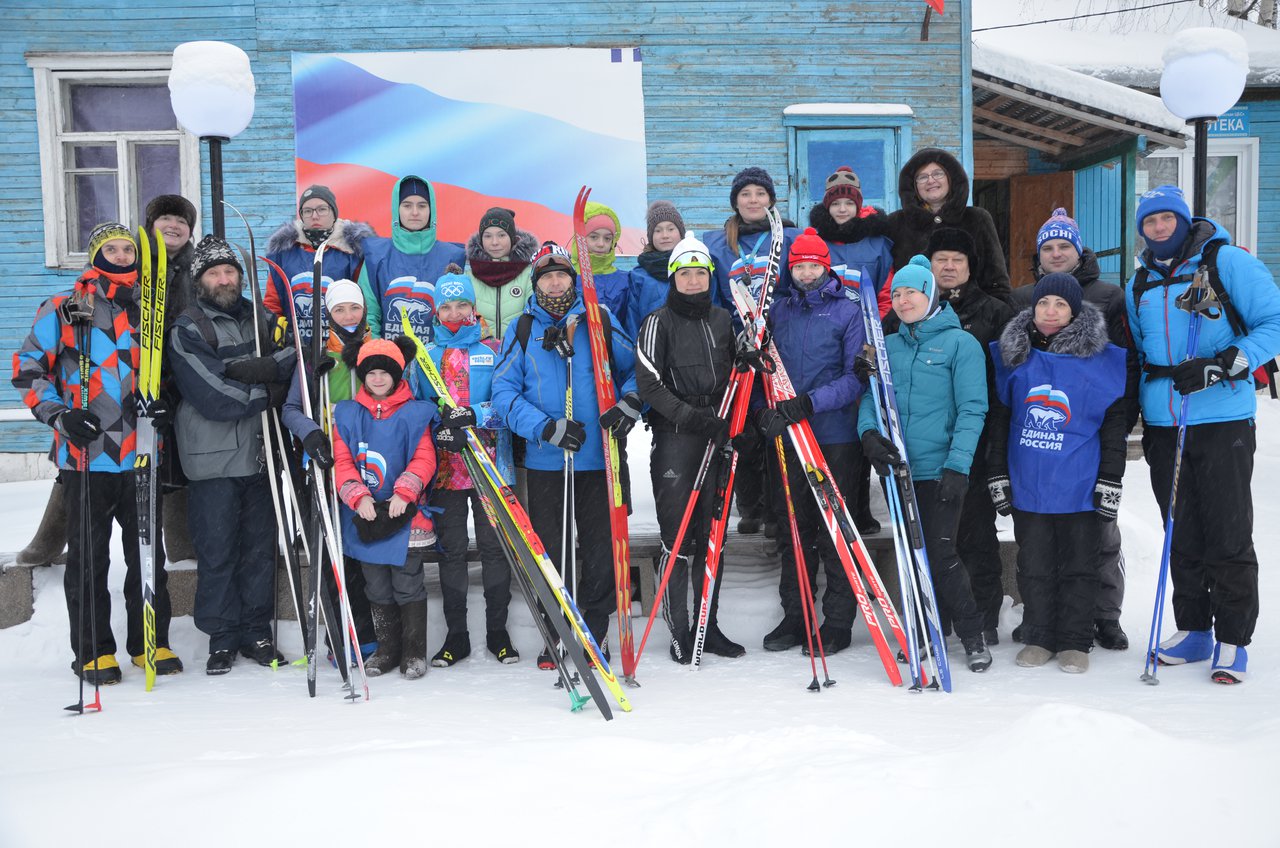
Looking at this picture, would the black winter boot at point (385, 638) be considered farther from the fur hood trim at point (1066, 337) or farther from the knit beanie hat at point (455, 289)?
the fur hood trim at point (1066, 337)

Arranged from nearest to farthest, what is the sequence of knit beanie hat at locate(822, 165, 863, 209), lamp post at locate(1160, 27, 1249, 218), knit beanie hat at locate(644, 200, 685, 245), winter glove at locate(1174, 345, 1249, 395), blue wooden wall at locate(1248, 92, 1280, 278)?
winter glove at locate(1174, 345, 1249, 395) → knit beanie hat at locate(822, 165, 863, 209) → knit beanie hat at locate(644, 200, 685, 245) → lamp post at locate(1160, 27, 1249, 218) → blue wooden wall at locate(1248, 92, 1280, 278)

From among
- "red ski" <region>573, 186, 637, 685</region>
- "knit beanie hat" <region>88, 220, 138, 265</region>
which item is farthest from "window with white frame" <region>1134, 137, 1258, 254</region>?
"knit beanie hat" <region>88, 220, 138, 265</region>

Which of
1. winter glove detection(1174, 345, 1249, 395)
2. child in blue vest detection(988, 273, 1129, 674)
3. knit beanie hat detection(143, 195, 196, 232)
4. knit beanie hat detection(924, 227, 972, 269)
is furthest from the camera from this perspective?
knit beanie hat detection(143, 195, 196, 232)

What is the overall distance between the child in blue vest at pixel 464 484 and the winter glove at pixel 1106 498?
2.37 m

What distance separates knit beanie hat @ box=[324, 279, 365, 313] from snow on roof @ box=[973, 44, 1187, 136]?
665 cm

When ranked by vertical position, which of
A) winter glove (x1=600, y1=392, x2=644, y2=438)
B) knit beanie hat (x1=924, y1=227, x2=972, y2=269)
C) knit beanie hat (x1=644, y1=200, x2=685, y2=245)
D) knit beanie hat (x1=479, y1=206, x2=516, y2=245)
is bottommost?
winter glove (x1=600, y1=392, x2=644, y2=438)

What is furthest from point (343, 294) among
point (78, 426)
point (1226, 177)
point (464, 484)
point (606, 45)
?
point (1226, 177)

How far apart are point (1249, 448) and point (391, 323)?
3.56m

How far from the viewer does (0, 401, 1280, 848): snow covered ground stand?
233 cm

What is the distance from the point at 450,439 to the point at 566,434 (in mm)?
478

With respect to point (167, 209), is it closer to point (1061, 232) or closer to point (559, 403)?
point (559, 403)

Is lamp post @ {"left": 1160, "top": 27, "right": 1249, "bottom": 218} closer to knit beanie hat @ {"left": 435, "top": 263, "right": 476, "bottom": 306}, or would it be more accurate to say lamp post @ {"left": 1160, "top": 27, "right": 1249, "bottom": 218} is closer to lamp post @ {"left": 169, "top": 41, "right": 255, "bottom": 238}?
knit beanie hat @ {"left": 435, "top": 263, "right": 476, "bottom": 306}

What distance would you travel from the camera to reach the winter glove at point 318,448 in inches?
149

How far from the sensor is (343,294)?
412 cm
